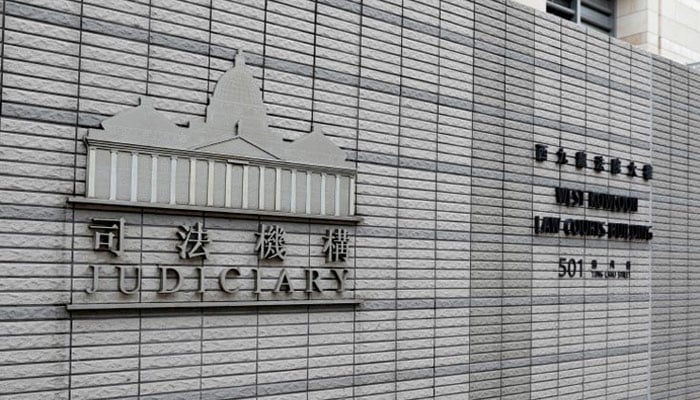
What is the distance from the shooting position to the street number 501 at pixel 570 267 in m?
7.32

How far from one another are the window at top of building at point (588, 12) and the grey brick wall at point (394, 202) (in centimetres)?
140

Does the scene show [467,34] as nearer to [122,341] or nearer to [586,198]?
[586,198]

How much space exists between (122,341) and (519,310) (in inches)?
166

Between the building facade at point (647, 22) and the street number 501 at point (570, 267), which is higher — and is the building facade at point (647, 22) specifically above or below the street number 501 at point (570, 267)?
above

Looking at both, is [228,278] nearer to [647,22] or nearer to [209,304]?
[209,304]

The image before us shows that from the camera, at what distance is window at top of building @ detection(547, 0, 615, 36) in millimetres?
9328

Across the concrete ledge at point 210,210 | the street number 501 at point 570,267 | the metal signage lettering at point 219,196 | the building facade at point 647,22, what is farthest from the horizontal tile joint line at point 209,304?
the building facade at point 647,22

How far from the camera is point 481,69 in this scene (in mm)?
6594

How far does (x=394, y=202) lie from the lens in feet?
19.0

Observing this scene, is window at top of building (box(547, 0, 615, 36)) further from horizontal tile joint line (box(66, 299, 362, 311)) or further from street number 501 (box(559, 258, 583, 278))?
horizontal tile joint line (box(66, 299, 362, 311))

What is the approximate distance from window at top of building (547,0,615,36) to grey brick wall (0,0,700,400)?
140 cm

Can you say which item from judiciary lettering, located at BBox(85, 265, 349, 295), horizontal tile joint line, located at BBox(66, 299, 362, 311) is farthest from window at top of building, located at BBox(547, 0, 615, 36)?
horizontal tile joint line, located at BBox(66, 299, 362, 311)

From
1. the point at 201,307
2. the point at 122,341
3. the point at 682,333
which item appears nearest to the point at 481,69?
the point at 201,307

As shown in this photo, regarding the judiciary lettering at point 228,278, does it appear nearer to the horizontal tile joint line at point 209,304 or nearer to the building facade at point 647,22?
the horizontal tile joint line at point 209,304
